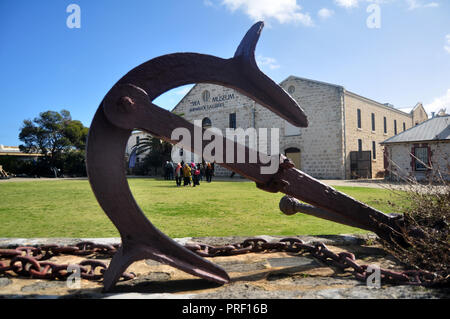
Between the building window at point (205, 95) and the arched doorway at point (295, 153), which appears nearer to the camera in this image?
the arched doorway at point (295, 153)

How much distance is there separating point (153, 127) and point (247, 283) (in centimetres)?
143

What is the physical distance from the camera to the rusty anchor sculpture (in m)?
2.20

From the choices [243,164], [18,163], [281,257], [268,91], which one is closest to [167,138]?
[243,164]

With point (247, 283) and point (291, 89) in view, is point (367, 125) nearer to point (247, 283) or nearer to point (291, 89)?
point (291, 89)

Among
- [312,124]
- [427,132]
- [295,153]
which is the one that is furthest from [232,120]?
[427,132]

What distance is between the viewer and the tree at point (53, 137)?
33.3 m

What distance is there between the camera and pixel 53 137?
34594mm

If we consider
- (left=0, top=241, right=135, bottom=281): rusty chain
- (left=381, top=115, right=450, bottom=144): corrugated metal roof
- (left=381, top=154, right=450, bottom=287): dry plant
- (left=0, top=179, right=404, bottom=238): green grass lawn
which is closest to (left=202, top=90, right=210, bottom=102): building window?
(left=381, top=115, right=450, bottom=144): corrugated metal roof

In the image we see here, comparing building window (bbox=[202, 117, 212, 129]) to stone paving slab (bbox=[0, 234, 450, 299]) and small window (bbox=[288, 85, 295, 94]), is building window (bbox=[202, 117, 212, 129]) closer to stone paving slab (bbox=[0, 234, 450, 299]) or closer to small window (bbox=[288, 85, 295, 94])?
small window (bbox=[288, 85, 295, 94])

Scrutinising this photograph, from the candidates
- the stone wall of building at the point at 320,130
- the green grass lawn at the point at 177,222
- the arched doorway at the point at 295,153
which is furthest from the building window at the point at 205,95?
the green grass lawn at the point at 177,222

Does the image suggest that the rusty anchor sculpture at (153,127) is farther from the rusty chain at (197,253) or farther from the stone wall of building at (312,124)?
the stone wall of building at (312,124)

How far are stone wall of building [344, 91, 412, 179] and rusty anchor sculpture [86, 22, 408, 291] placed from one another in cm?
2198

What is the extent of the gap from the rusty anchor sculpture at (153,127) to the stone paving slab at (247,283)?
0.23m
